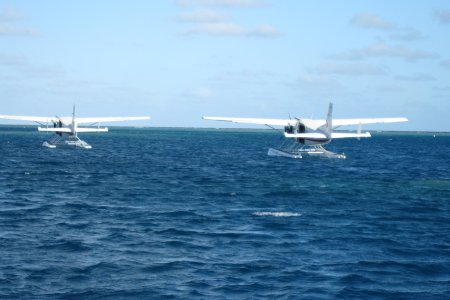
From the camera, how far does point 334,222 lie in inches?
1090

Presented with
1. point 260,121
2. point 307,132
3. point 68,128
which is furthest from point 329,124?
point 68,128

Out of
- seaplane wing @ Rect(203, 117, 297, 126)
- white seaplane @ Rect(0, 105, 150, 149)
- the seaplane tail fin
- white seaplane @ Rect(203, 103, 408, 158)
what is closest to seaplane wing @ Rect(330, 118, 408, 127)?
white seaplane @ Rect(203, 103, 408, 158)

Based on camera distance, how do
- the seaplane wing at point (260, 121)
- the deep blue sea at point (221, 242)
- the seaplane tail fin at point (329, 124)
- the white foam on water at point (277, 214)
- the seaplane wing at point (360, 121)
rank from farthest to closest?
the seaplane wing at point (360, 121), the seaplane wing at point (260, 121), the seaplane tail fin at point (329, 124), the white foam on water at point (277, 214), the deep blue sea at point (221, 242)

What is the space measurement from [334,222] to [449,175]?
112 ft

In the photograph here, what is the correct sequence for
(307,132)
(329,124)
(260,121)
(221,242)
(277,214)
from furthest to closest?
(260,121)
(307,132)
(329,124)
(277,214)
(221,242)

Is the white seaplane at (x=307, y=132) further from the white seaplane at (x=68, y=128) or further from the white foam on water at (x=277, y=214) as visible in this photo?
the white foam on water at (x=277, y=214)

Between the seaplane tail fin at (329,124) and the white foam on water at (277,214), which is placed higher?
the seaplane tail fin at (329,124)

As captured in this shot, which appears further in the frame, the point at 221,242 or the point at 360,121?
the point at 360,121

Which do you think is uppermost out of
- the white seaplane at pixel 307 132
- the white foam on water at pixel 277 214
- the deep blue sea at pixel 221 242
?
the white seaplane at pixel 307 132

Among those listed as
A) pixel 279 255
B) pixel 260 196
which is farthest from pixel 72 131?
pixel 279 255

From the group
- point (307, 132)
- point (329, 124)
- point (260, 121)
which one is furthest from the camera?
point (260, 121)

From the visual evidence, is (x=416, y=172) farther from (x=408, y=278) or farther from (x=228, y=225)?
(x=408, y=278)

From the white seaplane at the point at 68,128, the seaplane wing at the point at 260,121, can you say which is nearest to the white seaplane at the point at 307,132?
the seaplane wing at the point at 260,121

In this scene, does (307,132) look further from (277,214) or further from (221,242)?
(221,242)
